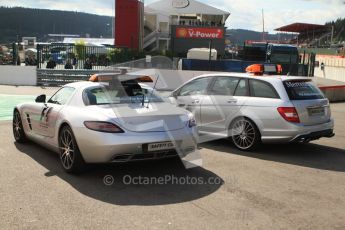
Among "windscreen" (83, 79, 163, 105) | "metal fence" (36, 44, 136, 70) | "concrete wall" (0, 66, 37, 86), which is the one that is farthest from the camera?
"metal fence" (36, 44, 136, 70)

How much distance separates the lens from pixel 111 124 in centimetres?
582

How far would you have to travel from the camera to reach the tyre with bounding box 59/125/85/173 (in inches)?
239

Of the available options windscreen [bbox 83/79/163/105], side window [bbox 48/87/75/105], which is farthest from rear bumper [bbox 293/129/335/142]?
side window [bbox 48/87/75/105]

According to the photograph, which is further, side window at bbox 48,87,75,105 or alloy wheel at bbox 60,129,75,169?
side window at bbox 48,87,75,105

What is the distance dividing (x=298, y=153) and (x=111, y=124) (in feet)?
13.2

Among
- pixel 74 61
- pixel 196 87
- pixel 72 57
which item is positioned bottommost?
pixel 196 87

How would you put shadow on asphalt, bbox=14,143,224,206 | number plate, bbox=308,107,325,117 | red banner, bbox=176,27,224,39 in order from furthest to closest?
red banner, bbox=176,27,224,39
number plate, bbox=308,107,325,117
shadow on asphalt, bbox=14,143,224,206

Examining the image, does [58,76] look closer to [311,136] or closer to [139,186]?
[311,136]

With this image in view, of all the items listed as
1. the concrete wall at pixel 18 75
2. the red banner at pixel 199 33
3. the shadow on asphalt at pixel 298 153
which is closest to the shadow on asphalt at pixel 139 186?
the shadow on asphalt at pixel 298 153

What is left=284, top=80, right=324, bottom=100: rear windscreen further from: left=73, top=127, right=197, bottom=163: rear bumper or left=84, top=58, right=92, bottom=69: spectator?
left=84, top=58, right=92, bottom=69: spectator

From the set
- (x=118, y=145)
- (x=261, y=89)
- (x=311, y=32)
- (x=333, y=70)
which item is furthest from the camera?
(x=311, y=32)

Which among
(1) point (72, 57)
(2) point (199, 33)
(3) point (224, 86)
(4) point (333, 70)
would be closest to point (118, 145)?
(3) point (224, 86)

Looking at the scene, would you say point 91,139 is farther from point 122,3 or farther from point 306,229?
point 122,3

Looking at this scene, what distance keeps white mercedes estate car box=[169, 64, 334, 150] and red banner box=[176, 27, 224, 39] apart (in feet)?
125
